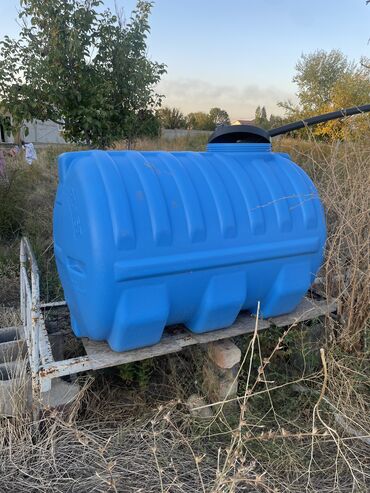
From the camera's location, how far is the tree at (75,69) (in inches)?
154

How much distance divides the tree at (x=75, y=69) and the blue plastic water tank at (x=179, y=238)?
2568mm

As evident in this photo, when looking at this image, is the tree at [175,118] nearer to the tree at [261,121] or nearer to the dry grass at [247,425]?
the tree at [261,121]

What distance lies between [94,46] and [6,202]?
6.16 feet

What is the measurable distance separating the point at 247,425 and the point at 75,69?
3.88 meters

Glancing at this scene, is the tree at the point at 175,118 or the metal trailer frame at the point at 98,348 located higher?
the tree at the point at 175,118

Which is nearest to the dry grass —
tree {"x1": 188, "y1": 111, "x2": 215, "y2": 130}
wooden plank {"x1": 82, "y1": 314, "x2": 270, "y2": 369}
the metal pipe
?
wooden plank {"x1": 82, "y1": 314, "x2": 270, "y2": 369}

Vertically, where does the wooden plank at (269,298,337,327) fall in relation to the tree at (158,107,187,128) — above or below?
below

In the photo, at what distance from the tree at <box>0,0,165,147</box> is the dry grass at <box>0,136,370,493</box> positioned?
9.21 ft

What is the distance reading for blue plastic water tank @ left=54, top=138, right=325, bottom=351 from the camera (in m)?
1.46

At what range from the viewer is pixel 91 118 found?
155 inches

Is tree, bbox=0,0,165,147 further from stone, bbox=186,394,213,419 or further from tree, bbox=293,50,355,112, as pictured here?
tree, bbox=293,50,355,112

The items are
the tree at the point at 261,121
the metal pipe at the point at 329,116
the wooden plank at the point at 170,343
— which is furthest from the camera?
the tree at the point at 261,121

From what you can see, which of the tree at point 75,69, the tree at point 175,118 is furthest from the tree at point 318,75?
the tree at point 75,69

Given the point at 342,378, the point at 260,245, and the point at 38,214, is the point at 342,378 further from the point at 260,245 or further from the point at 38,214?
the point at 38,214
